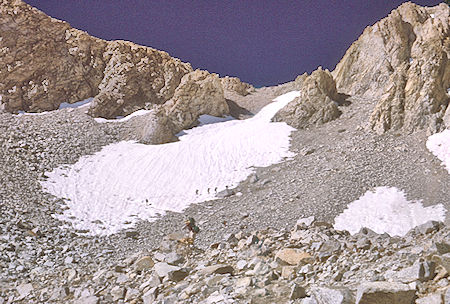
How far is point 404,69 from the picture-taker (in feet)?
110

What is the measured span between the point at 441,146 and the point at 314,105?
17.5 meters

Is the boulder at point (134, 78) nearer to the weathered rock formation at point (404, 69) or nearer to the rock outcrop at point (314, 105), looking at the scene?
the rock outcrop at point (314, 105)

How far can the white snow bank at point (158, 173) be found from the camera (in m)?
21.4

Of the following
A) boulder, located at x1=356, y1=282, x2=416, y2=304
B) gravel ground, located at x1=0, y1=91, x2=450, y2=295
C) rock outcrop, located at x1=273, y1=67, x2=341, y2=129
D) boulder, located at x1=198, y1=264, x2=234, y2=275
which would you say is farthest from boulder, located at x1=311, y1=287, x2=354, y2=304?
rock outcrop, located at x1=273, y1=67, x2=341, y2=129

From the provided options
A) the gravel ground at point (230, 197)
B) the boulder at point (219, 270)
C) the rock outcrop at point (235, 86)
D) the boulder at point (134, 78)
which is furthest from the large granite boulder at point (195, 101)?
the boulder at point (219, 270)

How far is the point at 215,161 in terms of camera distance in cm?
3167

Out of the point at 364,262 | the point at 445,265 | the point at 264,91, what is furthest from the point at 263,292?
the point at 264,91

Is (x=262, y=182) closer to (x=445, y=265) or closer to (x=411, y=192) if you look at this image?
(x=411, y=192)

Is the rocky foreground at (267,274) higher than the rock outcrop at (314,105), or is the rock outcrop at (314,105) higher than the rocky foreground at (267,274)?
the rock outcrop at (314,105)

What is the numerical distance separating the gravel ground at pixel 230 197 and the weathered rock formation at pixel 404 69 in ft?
8.96

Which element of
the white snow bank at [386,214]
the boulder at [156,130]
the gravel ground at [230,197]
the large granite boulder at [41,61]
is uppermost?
the large granite boulder at [41,61]

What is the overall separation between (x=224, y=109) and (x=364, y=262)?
42.8 meters

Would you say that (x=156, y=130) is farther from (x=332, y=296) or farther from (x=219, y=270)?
(x=332, y=296)

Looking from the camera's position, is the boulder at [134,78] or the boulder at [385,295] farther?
the boulder at [134,78]
